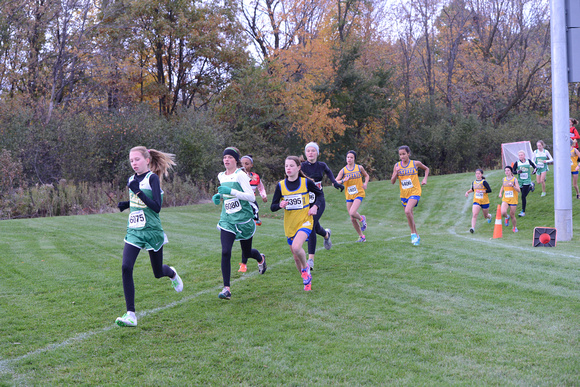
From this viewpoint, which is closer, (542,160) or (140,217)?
(140,217)

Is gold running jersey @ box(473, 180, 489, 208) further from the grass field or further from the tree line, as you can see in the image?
the tree line

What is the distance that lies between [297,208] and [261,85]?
1096 inches

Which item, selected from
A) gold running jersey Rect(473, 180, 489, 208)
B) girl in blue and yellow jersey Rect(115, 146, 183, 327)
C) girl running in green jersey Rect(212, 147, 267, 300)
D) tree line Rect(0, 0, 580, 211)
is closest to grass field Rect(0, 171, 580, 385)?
girl running in green jersey Rect(212, 147, 267, 300)

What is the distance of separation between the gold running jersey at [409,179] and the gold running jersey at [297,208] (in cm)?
447

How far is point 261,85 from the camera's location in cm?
3394

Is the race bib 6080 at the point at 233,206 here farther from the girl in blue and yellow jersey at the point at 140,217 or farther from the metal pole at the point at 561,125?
the metal pole at the point at 561,125

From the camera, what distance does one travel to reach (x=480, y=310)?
19.8 ft

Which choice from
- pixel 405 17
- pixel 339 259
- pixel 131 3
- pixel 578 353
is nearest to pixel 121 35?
pixel 131 3

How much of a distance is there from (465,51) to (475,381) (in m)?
47.0

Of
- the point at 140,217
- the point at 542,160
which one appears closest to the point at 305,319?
the point at 140,217

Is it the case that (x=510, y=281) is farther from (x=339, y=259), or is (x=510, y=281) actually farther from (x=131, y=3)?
(x=131, y=3)

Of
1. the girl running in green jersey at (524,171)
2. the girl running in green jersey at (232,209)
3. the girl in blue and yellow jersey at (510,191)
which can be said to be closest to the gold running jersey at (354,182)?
the girl running in green jersey at (232,209)

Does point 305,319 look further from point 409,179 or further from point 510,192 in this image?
point 510,192

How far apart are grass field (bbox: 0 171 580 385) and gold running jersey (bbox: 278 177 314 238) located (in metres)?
0.92
